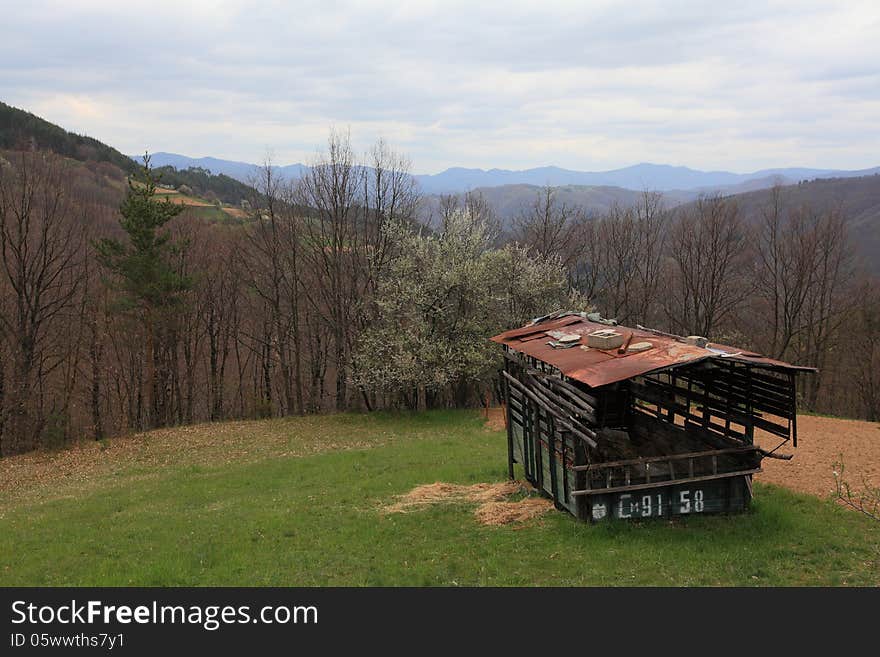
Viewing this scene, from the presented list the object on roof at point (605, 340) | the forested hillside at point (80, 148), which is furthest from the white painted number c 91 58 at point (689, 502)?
the forested hillside at point (80, 148)

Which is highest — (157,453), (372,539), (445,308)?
(445,308)

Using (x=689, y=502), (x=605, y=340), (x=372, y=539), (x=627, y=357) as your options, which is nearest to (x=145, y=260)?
(x=372, y=539)

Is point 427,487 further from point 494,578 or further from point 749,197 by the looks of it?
point 749,197

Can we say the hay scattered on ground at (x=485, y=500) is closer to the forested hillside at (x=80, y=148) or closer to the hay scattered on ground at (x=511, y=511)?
the hay scattered on ground at (x=511, y=511)

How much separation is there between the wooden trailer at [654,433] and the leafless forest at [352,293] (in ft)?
51.4

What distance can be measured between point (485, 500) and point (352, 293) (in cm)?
2294

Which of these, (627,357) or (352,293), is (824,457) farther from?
(352,293)

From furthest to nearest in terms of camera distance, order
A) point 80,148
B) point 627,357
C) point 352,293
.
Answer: point 80,148 → point 352,293 → point 627,357

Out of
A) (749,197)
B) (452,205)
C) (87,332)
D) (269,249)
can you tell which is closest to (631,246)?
(452,205)

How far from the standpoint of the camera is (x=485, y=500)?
589 inches

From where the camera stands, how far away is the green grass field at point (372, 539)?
33.4 ft

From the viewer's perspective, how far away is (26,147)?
37.0 metres

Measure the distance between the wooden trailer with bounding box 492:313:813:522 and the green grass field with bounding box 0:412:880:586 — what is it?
49 cm
